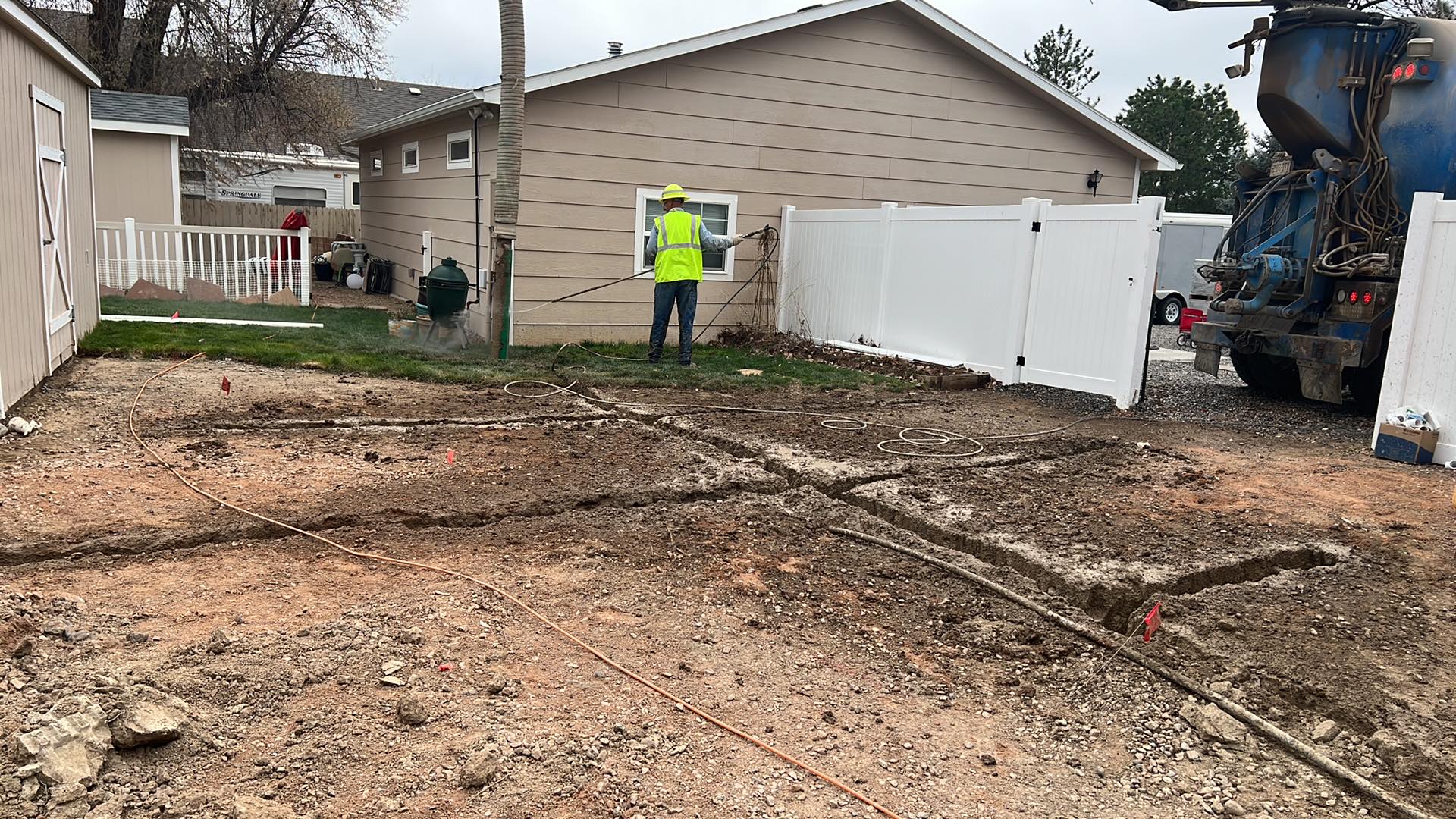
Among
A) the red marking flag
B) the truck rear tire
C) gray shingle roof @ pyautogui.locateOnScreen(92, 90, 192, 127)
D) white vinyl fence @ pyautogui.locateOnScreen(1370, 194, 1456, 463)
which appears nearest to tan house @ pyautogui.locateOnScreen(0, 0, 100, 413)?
gray shingle roof @ pyautogui.locateOnScreen(92, 90, 192, 127)

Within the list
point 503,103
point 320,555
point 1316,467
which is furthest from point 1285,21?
point 320,555

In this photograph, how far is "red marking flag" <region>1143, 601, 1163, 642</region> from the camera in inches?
156

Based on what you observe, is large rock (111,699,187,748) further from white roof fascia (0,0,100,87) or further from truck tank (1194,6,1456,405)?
truck tank (1194,6,1456,405)

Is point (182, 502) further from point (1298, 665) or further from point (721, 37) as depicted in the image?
point (721, 37)

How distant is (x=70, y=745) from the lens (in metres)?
2.69

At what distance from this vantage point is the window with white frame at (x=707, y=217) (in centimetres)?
1201

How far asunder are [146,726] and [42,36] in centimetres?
746

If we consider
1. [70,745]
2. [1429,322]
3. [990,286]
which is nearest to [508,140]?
[990,286]

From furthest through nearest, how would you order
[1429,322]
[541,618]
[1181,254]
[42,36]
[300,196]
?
[300,196]
[1181,254]
[42,36]
[1429,322]
[541,618]

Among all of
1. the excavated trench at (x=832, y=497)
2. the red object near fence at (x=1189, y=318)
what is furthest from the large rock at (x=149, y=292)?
the red object near fence at (x=1189, y=318)

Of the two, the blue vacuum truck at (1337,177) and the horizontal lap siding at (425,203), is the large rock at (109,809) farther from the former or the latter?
the horizontal lap siding at (425,203)

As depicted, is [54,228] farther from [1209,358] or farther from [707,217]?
[1209,358]

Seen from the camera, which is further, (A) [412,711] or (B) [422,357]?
(B) [422,357]

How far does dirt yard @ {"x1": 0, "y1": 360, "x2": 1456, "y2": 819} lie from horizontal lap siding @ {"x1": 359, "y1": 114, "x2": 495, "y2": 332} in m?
5.87
